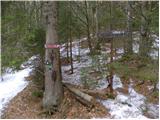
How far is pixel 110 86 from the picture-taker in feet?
35.6

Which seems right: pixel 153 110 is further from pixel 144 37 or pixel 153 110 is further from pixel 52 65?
pixel 144 37

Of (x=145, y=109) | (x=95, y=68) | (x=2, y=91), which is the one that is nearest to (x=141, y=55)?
(x=95, y=68)

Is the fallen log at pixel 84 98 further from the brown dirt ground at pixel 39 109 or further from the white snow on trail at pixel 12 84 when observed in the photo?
the white snow on trail at pixel 12 84

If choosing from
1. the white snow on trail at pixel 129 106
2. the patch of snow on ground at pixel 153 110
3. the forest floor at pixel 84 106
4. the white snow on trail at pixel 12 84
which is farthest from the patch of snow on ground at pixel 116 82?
the white snow on trail at pixel 12 84

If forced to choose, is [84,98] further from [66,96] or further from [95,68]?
[95,68]

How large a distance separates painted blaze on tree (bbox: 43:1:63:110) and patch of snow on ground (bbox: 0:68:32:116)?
2.21m

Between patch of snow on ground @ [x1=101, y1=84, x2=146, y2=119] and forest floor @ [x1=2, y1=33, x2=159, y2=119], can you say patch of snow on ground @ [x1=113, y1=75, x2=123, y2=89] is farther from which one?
patch of snow on ground @ [x1=101, y1=84, x2=146, y2=119]

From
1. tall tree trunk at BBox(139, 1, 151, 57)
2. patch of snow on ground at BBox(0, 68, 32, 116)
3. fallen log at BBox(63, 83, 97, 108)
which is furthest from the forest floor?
tall tree trunk at BBox(139, 1, 151, 57)

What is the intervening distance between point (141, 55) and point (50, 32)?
17.6 feet

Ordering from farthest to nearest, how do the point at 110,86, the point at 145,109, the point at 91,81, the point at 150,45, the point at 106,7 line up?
the point at 106,7, the point at 150,45, the point at 91,81, the point at 110,86, the point at 145,109

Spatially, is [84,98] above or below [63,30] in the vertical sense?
below

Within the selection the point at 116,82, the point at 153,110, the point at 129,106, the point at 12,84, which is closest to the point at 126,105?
the point at 129,106

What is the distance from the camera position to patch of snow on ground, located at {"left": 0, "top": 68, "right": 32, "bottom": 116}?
12494mm

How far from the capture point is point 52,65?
10594 millimetres
